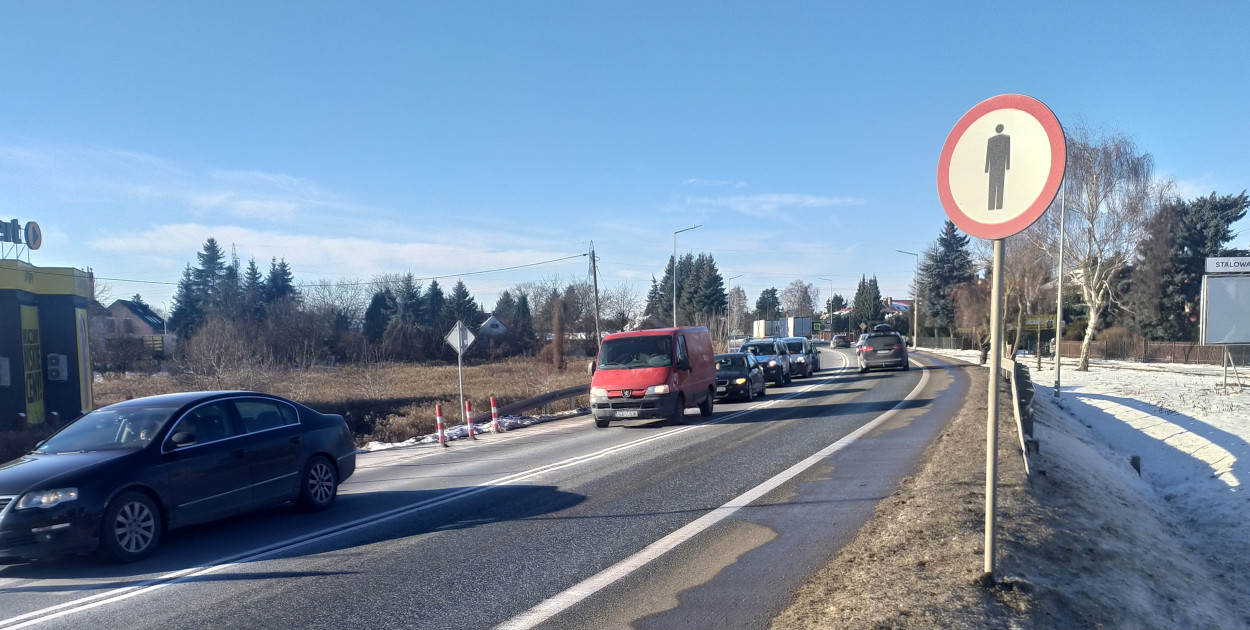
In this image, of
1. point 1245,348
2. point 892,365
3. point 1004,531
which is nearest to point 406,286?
point 892,365

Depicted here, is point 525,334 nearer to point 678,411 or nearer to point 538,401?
point 538,401

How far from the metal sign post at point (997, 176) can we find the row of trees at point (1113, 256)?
91.3 ft

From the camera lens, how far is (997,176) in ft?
13.8

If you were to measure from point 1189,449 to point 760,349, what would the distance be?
1883 cm

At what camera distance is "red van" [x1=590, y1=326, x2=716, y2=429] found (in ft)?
53.7

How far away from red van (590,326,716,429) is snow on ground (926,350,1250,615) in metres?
7.44

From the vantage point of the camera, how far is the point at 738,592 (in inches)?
208

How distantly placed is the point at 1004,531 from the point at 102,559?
7.38 metres

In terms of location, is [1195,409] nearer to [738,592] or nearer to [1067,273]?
[738,592]

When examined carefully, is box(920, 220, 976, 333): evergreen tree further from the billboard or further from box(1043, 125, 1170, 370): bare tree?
the billboard

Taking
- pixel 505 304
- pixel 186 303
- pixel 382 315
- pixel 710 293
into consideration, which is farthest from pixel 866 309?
pixel 186 303

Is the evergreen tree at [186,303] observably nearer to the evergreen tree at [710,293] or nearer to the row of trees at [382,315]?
the row of trees at [382,315]

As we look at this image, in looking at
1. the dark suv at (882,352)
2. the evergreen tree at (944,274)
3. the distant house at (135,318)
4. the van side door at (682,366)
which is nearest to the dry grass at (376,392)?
the van side door at (682,366)

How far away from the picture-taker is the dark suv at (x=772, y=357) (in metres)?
29.4
